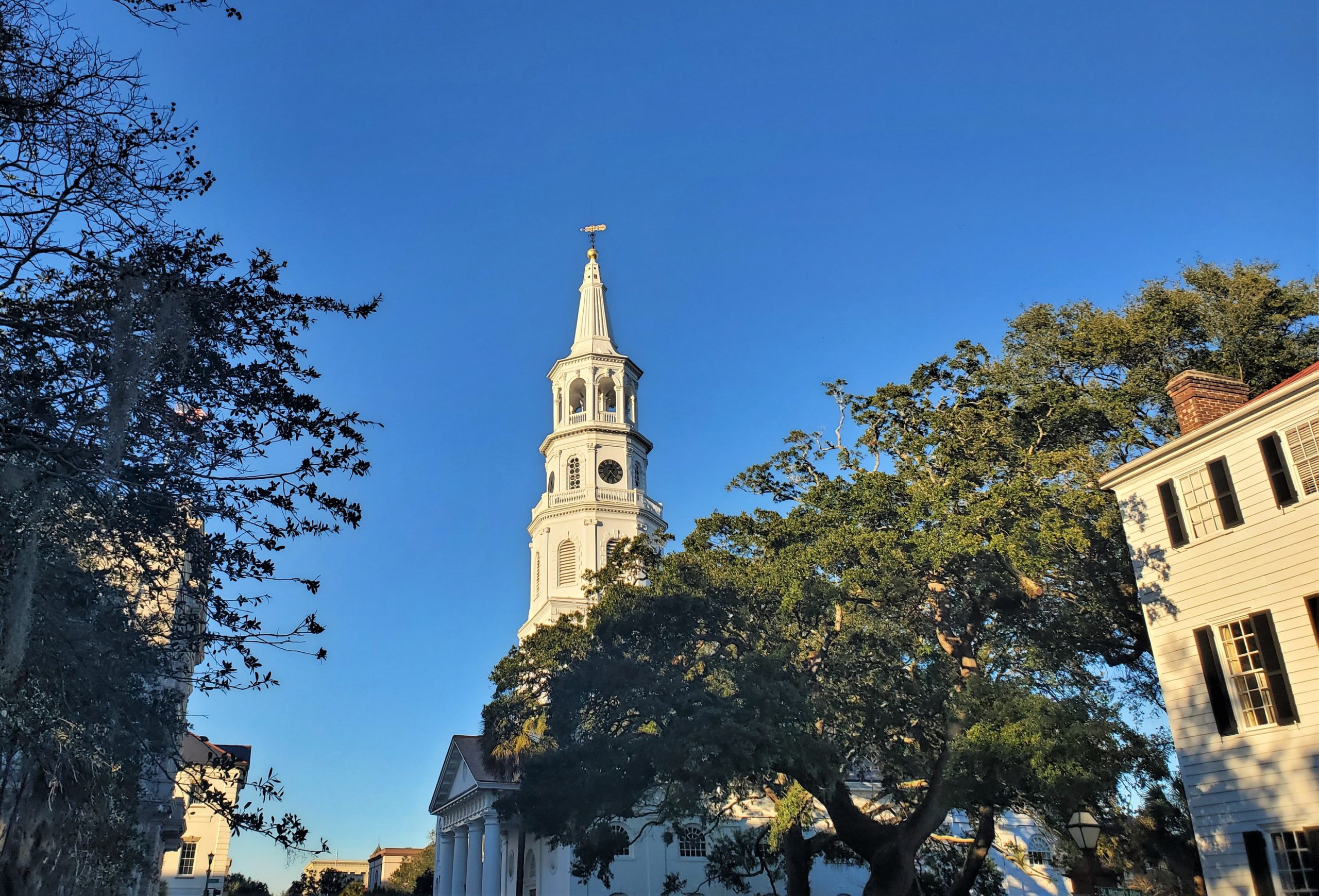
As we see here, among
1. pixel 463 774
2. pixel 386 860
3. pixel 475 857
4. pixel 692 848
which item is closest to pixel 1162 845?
pixel 692 848

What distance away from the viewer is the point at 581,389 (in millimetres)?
56719

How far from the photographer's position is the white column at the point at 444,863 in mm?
63625

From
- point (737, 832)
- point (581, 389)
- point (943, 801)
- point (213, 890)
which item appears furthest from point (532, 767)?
point (213, 890)

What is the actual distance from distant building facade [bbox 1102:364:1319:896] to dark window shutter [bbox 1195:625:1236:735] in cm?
2

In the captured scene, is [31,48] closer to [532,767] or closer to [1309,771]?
[1309,771]

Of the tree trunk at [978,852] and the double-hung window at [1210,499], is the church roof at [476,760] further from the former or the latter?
the double-hung window at [1210,499]

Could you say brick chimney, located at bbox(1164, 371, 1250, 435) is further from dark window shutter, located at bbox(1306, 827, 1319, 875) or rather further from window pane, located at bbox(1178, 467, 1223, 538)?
dark window shutter, located at bbox(1306, 827, 1319, 875)

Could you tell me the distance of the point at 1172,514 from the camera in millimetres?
22312

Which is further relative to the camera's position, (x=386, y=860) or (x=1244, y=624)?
(x=386, y=860)

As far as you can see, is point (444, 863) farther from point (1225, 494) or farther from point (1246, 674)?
point (1225, 494)

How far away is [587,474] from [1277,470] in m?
36.9

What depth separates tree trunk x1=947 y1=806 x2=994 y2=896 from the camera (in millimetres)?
27609

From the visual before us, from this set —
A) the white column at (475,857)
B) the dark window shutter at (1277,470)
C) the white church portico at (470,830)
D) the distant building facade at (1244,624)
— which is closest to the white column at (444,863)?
the white church portico at (470,830)

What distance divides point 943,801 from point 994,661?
4.09 m
